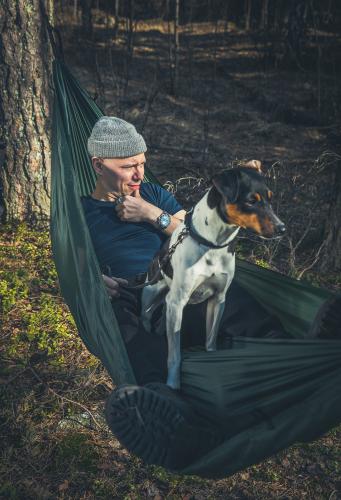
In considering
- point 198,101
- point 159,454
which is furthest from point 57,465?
point 198,101

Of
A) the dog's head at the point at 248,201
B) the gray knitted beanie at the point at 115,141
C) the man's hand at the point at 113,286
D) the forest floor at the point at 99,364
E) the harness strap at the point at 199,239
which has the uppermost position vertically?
the dog's head at the point at 248,201

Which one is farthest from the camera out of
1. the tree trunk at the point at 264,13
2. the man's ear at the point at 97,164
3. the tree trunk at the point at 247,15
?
the tree trunk at the point at 247,15

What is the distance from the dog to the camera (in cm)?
182

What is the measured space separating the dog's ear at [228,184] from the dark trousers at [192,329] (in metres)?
0.54

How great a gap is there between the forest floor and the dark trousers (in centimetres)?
66

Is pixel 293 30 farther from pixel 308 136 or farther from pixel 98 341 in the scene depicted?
pixel 98 341

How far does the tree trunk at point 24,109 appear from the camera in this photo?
13.4 ft

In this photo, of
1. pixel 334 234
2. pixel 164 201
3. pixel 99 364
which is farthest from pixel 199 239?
pixel 334 234

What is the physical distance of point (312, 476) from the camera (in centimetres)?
264

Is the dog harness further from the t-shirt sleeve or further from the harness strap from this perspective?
the t-shirt sleeve

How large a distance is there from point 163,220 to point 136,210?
0.39 ft

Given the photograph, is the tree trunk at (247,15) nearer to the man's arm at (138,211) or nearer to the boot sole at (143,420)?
the man's arm at (138,211)

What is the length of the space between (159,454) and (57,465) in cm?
86

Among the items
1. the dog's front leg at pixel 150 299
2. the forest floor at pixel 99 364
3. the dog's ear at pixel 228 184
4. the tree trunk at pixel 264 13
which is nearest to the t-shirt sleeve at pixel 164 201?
the dog's front leg at pixel 150 299
